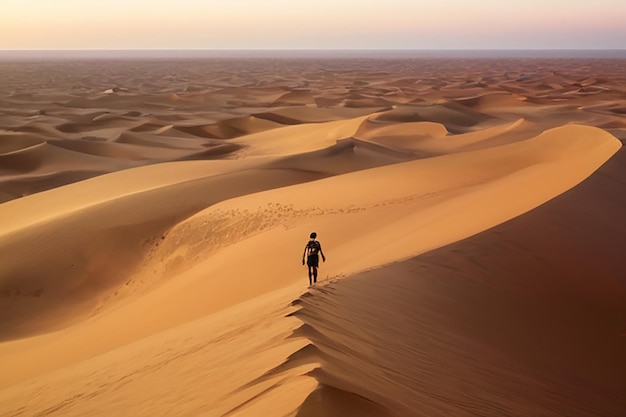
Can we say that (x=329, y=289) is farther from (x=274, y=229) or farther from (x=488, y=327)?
(x=274, y=229)

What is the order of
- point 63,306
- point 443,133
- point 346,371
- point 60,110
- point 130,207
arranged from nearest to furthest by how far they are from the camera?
point 346,371, point 63,306, point 130,207, point 443,133, point 60,110

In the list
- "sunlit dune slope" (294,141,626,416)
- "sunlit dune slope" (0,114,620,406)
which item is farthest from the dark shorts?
"sunlit dune slope" (0,114,620,406)

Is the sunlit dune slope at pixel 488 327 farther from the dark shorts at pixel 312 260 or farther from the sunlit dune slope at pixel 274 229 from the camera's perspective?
the sunlit dune slope at pixel 274 229

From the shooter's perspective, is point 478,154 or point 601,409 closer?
point 601,409

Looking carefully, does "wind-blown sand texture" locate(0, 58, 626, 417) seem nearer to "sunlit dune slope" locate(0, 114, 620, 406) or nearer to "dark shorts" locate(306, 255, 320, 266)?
"sunlit dune slope" locate(0, 114, 620, 406)

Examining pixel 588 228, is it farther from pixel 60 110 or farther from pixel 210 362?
pixel 60 110

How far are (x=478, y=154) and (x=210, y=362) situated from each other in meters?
15.6

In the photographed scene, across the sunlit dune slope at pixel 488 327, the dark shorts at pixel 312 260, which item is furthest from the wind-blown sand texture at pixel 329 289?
the dark shorts at pixel 312 260

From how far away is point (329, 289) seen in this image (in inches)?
273

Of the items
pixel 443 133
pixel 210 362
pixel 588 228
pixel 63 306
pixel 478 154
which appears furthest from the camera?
pixel 443 133

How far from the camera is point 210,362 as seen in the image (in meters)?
5.57

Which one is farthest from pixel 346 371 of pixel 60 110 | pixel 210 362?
pixel 60 110

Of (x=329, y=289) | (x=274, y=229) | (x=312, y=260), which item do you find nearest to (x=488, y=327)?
(x=329, y=289)

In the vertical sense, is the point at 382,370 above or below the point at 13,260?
above
